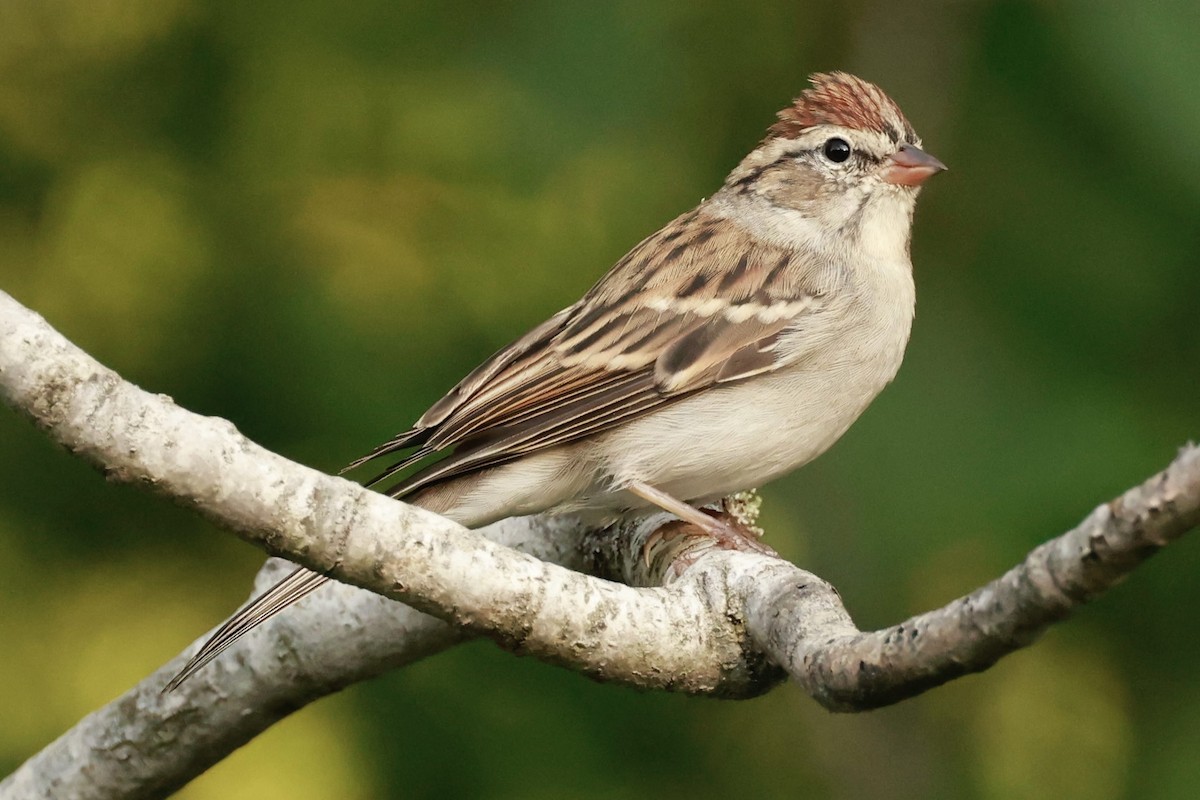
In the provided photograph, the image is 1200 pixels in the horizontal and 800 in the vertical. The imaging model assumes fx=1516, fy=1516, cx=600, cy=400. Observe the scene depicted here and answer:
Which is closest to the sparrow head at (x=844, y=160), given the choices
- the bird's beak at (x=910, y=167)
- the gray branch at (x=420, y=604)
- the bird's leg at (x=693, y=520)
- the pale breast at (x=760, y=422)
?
the bird's beak at (x=910, y=167)

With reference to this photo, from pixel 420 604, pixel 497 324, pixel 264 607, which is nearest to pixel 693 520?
pixel 497 324

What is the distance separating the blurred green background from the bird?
0.17 meters

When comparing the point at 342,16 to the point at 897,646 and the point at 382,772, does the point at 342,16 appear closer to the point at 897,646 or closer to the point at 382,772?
the point at 382,772

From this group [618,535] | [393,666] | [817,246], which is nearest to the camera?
[393,666]

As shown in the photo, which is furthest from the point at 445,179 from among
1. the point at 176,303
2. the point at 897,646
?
the point at 897,646

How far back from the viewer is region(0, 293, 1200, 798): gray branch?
1697 mm

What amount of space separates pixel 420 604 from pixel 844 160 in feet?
6.93

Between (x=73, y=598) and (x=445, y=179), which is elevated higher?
(x=445, y=179)

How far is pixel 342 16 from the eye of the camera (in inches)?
145

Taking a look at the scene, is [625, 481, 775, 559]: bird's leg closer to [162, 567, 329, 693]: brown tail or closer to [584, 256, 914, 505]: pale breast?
[584, 256, 914, 505]: pale breast

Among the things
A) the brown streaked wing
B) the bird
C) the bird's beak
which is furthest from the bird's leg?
the bird's beak

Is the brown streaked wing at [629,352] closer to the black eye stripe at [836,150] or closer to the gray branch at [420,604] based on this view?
the black eye stripe at [836,150]

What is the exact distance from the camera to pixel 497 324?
372cm

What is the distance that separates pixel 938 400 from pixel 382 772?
160cm
